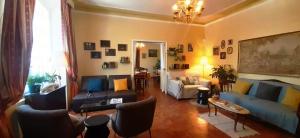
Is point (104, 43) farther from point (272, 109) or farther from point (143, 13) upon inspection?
point (272, 109)

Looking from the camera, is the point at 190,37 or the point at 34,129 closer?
the point at 34,129

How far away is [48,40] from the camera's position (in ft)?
11.5

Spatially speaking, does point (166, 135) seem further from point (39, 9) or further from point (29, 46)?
point (39, 9)

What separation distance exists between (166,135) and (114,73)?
3.15 metres

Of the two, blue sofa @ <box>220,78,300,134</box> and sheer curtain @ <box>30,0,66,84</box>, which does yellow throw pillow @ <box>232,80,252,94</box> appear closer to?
blue sofa @ <box>220,78,300,134</box>

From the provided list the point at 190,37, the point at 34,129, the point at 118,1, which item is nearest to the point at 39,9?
the point at 118,1

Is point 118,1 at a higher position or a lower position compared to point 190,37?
higher

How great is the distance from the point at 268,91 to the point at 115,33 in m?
4.61

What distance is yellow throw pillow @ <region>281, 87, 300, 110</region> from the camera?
9.22 feet

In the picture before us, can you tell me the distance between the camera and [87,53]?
4875 mm

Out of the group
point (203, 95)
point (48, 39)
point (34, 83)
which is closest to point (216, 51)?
point (203, 95)

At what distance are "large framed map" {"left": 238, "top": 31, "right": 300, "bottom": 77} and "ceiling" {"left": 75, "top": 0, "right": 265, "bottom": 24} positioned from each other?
1.12 meters

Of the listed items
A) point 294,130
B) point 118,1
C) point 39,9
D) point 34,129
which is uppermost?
point 118,1

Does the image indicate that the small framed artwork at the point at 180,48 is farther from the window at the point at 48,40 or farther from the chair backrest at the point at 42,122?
the chair backrest at the point at 42,122
